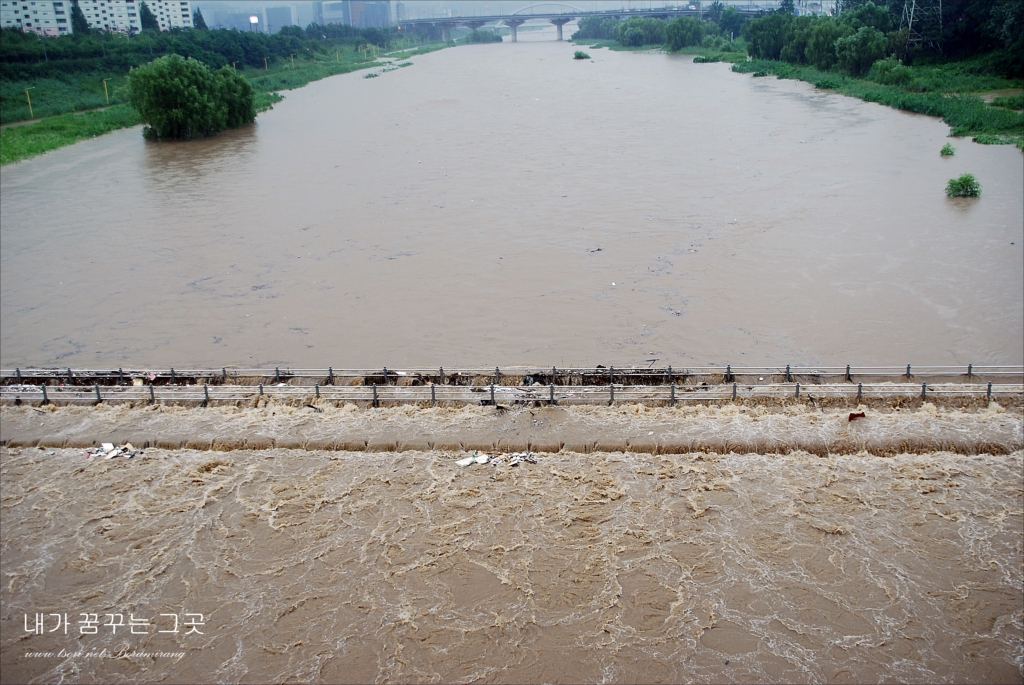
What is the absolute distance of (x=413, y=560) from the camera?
6371mm

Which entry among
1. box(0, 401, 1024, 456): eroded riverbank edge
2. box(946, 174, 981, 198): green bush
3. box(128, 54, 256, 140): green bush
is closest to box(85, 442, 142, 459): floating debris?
box(0, 401, 1024, 456): eroded riverbank edge

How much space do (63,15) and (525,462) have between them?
41.9 m

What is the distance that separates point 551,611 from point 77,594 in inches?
148

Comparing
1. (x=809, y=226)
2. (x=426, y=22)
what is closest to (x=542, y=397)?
(x=809, y=226)

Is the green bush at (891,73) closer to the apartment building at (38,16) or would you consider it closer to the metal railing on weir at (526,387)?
the metal railing on weir at (526,387)

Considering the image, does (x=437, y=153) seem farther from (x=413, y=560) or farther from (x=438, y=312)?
(x=413, y=560)

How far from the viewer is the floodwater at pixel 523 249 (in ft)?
33.0

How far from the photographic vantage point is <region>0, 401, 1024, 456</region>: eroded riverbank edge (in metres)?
7.59

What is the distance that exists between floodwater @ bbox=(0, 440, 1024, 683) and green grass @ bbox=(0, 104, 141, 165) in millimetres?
18282

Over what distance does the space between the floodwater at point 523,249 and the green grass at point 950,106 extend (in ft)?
2.51

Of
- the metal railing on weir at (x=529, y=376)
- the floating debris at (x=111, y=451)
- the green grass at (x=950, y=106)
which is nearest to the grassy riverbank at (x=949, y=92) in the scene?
the green grass at (x=950, y=106)

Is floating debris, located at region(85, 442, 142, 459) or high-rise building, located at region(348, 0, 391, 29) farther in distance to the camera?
high-rise building, located at region(348, 0, 391, 29)

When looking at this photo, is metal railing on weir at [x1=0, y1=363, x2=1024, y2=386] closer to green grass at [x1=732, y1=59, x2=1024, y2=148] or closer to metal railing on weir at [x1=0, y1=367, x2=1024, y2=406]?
metal railing on weir at [x1=0, y1=367, x2=1024, y2=406]

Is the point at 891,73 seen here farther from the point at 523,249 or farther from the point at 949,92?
the point at 523,249
